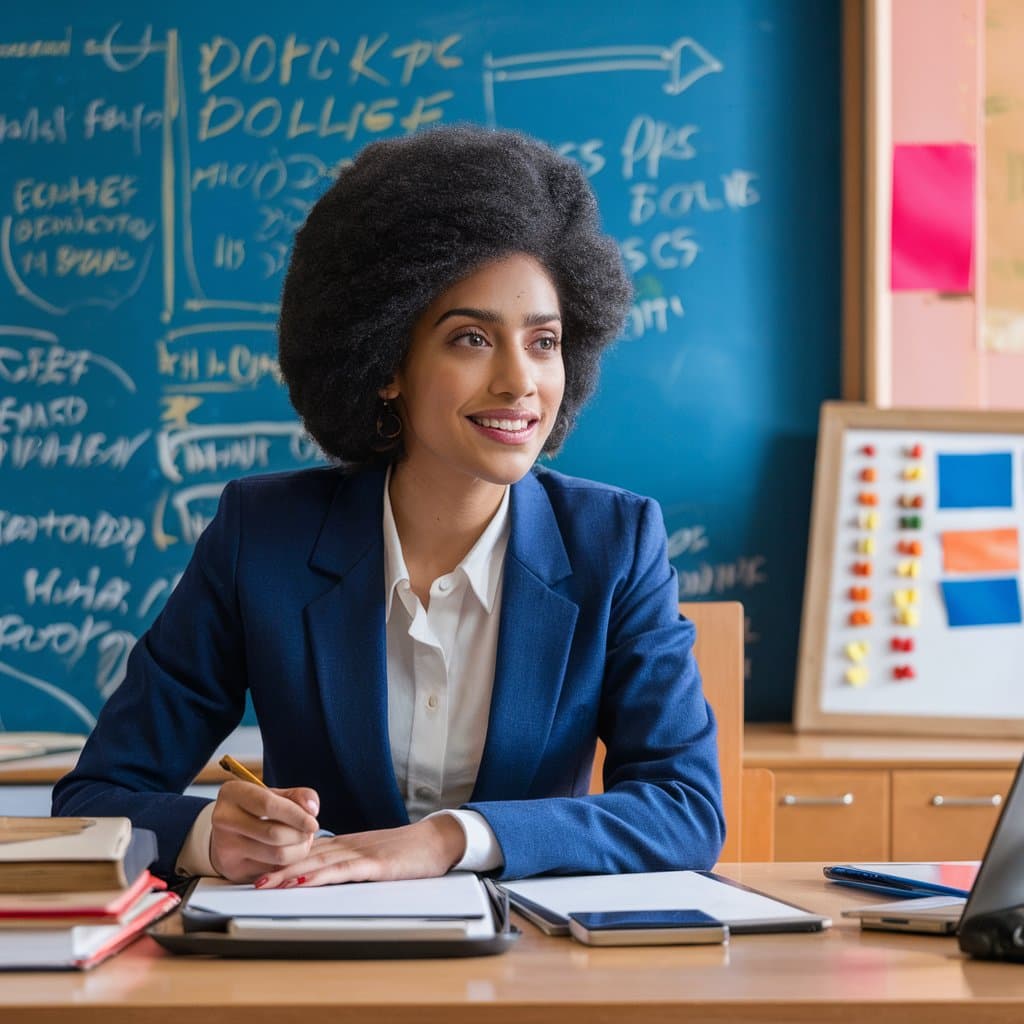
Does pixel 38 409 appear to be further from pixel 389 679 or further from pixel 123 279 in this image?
pixel 389 679

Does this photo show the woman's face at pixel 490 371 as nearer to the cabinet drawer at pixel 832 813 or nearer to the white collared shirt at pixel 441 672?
the white collared shirt at pixel 441 672

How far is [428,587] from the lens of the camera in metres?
1.69

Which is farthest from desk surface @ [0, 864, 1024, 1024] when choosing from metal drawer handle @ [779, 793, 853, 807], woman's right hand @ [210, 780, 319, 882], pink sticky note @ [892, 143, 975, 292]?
pink sticky note @ [892, 143, 975, 292]

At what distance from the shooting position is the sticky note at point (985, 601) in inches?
116

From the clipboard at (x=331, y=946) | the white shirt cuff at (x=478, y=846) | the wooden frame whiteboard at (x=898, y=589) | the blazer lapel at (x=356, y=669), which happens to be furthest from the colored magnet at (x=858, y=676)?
the clipboard at (x=331, y=946)

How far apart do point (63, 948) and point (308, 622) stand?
64 cm

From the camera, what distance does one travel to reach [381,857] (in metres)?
1.25

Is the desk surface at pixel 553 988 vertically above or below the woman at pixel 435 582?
below

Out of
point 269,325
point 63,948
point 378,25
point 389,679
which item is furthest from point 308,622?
point 378,25

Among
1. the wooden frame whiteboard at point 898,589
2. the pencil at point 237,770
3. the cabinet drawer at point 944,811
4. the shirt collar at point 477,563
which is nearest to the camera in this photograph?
the pencil at point 237,770

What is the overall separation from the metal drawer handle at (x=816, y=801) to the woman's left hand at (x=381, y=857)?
4.67 feet

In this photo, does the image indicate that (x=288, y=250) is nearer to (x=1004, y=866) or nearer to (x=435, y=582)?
(x=435, y=582)

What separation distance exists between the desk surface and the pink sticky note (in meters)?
2.30

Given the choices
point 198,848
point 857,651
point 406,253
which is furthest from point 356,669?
point 857,651
